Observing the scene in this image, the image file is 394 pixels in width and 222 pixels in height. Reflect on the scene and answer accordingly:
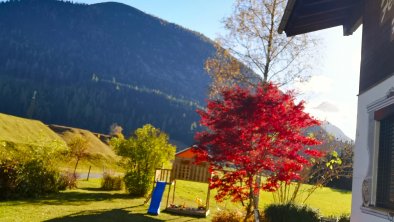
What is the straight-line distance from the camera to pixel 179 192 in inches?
1013

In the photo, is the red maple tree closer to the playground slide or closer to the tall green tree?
the playground slide

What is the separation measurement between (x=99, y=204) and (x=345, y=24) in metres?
12.6

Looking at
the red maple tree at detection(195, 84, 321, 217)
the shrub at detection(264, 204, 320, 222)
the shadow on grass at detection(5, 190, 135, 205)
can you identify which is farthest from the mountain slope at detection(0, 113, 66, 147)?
the shrub at detection(264, 204, 320, 222)

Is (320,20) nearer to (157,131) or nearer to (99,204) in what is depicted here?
(99,204)

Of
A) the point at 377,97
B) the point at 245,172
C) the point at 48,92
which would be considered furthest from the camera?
the point at 48,92

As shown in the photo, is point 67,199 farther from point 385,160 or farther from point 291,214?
point 385,160

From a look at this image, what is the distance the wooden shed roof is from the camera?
26.6 feet

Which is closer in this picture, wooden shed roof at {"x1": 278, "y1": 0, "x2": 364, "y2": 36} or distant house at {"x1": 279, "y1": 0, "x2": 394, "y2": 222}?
distant house at {"x1": 279, "y1": 0, "x2": 394, "y2": 222}

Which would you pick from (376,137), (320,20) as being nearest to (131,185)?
(320,20)

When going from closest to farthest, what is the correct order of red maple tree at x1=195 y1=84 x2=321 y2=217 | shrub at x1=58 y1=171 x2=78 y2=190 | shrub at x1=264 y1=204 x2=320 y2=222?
shrub at x1=264 y1=204 x2=320 y2=222 < red maple tree at x1=195 y1=84 x2=321 y2=217 < shrub at x1=58 y1=171 x2=78 y2=190

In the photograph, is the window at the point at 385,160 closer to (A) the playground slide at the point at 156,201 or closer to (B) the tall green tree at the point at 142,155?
(A) the playground slide at the point at 156,201

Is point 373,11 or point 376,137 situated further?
point 373,11

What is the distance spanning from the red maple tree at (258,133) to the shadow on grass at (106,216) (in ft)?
14.5

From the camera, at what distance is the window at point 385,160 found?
5.65m
